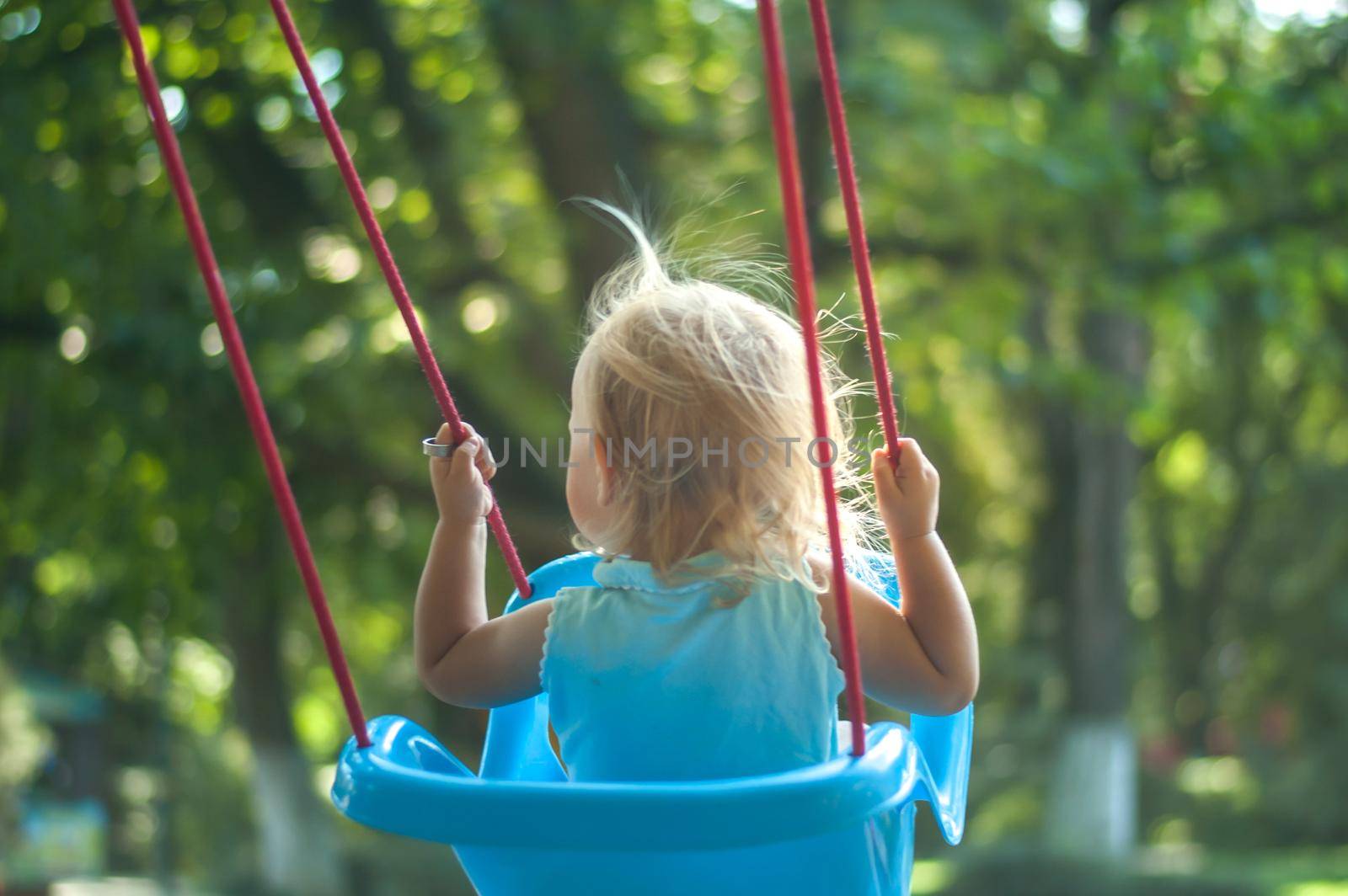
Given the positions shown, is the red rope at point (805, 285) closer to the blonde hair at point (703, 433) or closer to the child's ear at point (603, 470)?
the blonde hair at point (703, 433)

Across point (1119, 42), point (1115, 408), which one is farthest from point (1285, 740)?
point (1119, 42)

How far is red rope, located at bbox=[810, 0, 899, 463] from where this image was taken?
49.3 inches

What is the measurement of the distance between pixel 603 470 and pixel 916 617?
343 millimetres

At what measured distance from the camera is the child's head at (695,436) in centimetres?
135

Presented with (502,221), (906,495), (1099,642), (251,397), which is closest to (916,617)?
(906,495)

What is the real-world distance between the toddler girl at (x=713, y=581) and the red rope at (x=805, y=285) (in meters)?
0.13

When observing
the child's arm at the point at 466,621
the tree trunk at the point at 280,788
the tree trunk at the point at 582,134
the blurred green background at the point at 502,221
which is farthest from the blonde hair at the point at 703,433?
the tree trunk at the point at 280,788

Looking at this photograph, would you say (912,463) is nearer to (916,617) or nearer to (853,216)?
(916,617)

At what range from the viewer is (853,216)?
1.32m

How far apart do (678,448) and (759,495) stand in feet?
0.31

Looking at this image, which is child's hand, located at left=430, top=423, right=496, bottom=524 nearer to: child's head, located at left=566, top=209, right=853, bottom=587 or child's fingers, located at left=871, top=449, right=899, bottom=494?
child's head, located at left=566, top=209, right=853, bottom=587

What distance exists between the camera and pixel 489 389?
5.96m

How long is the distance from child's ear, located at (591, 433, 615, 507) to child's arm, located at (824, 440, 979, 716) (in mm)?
246

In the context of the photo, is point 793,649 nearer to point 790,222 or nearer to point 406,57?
point 790,222
